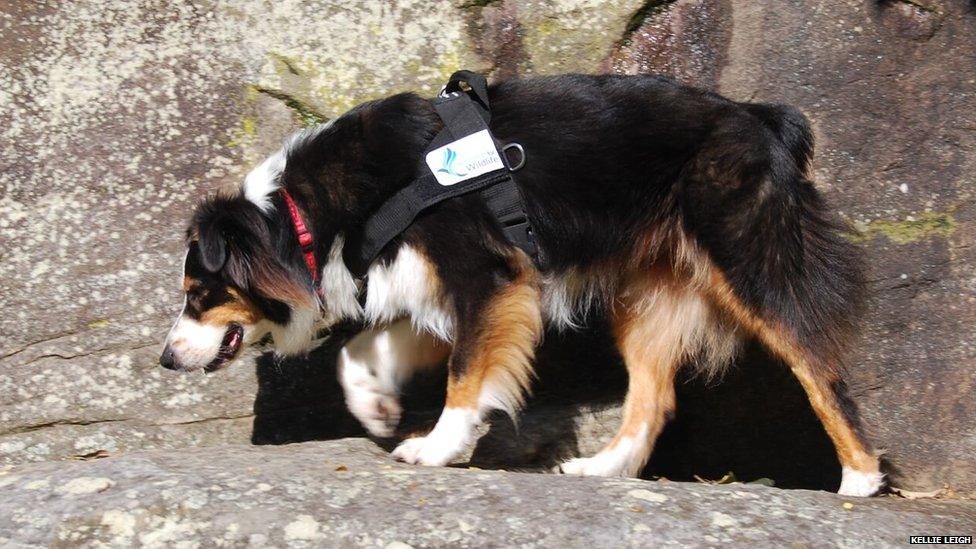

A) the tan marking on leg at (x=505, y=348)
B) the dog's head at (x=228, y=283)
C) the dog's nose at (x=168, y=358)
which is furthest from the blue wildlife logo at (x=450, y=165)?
the dog's nose at (x=168, y=358)

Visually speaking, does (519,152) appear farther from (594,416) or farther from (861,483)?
(861,483)

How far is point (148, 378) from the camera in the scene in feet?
14.9

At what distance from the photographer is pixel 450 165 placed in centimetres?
387

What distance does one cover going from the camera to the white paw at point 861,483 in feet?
12.7

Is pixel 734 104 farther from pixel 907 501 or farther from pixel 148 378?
pixel 148 378

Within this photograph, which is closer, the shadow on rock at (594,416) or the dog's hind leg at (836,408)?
the dog's hind leg at (836,408)

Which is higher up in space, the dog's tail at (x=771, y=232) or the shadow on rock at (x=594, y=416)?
the dog's tail at (x=771, y=232)

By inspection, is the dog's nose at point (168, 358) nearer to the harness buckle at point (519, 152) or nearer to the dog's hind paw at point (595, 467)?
the harness buckle at point (519, 152)

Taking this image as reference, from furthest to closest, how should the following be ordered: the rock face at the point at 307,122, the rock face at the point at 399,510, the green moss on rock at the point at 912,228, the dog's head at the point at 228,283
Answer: the green moss on rock at the point at 912,228, the rock face at the point at 307,122, the dog's head at the point at 228,283, the rock face at the point at 399,510

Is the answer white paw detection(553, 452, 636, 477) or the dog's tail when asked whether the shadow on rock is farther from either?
the dog's tail

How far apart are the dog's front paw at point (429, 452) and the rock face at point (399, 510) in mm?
225

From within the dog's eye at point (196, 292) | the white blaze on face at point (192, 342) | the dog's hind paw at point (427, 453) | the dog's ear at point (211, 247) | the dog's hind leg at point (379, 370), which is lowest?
the dog's hind paw at point (427, 453)

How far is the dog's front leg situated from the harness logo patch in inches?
16.4

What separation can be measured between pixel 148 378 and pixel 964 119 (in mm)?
3803
